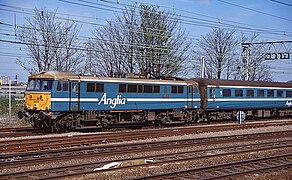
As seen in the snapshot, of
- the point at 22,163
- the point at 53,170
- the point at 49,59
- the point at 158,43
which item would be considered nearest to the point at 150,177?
the point at 53,170

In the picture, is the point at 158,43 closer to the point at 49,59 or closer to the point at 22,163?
the point at 49,59

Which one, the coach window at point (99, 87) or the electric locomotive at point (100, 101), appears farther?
Result: the coach window at point (99, 87)

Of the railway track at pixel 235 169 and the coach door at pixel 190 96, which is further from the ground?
the coach door at pixel 190 96

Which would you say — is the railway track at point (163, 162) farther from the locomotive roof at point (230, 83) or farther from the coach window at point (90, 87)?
the locomotive roof at point (230, 83)

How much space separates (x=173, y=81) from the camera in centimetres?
2753

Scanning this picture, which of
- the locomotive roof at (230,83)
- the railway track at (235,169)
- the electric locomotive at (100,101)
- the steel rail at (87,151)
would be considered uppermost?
the locomotive roof at (230,83)

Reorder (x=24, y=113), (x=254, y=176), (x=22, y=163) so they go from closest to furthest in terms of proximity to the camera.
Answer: (x=254, y=176), (x=22, y=163), (x=24, y=113)

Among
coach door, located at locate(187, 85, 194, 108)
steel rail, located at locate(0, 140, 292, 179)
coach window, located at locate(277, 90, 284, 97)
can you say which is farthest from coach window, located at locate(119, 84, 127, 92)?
coach window, located at locate(277, 90, 284, 97)

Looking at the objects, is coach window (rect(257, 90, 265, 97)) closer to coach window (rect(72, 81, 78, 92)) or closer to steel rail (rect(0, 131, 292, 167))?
steel rail (rect(0, 131, 292, 167))

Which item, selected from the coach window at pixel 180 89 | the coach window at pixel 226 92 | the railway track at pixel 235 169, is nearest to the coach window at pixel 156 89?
the coach window at pixel 180 89

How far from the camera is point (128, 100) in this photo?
24.8 metres

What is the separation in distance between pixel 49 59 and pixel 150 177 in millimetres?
25634

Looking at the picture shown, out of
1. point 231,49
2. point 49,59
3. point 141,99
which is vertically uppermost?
point 231,49

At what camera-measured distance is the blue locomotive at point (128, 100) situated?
21875 mm
